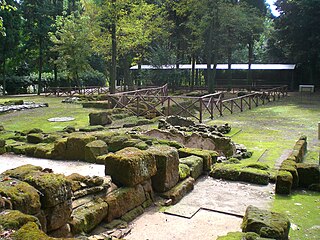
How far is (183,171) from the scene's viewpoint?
8266 mm

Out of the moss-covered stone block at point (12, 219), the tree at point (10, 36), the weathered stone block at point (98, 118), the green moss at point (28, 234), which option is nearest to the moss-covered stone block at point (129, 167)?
the moss-covered stone block at point (12, 219)

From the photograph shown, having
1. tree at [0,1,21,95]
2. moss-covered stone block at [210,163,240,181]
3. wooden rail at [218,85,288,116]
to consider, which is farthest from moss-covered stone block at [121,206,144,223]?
tree at [0,1,21,95]

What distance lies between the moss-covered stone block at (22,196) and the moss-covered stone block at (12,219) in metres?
0.33

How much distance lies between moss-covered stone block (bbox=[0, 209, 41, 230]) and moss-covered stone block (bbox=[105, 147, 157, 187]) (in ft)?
8.52

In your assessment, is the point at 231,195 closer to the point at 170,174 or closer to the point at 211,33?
the point at 170,174

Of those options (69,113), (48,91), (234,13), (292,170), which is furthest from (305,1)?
(292,170)

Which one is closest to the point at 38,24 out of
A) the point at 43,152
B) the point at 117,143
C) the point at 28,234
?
the point at 43,152

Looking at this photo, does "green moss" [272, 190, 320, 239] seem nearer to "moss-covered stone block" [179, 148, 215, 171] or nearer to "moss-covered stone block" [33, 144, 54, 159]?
"moss-covered stone block" [179, 148, 215, 171]

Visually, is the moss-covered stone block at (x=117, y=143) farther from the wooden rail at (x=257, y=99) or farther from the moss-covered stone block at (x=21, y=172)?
the wooden rail at (x=257, y=99)

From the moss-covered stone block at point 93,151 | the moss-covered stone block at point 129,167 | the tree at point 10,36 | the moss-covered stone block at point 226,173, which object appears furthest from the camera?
the tree at point 10,36

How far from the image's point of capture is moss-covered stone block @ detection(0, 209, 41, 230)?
12.1 feet

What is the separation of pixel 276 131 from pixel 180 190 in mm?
9617

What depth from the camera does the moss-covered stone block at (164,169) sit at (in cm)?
737

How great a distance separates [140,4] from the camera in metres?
30.9
